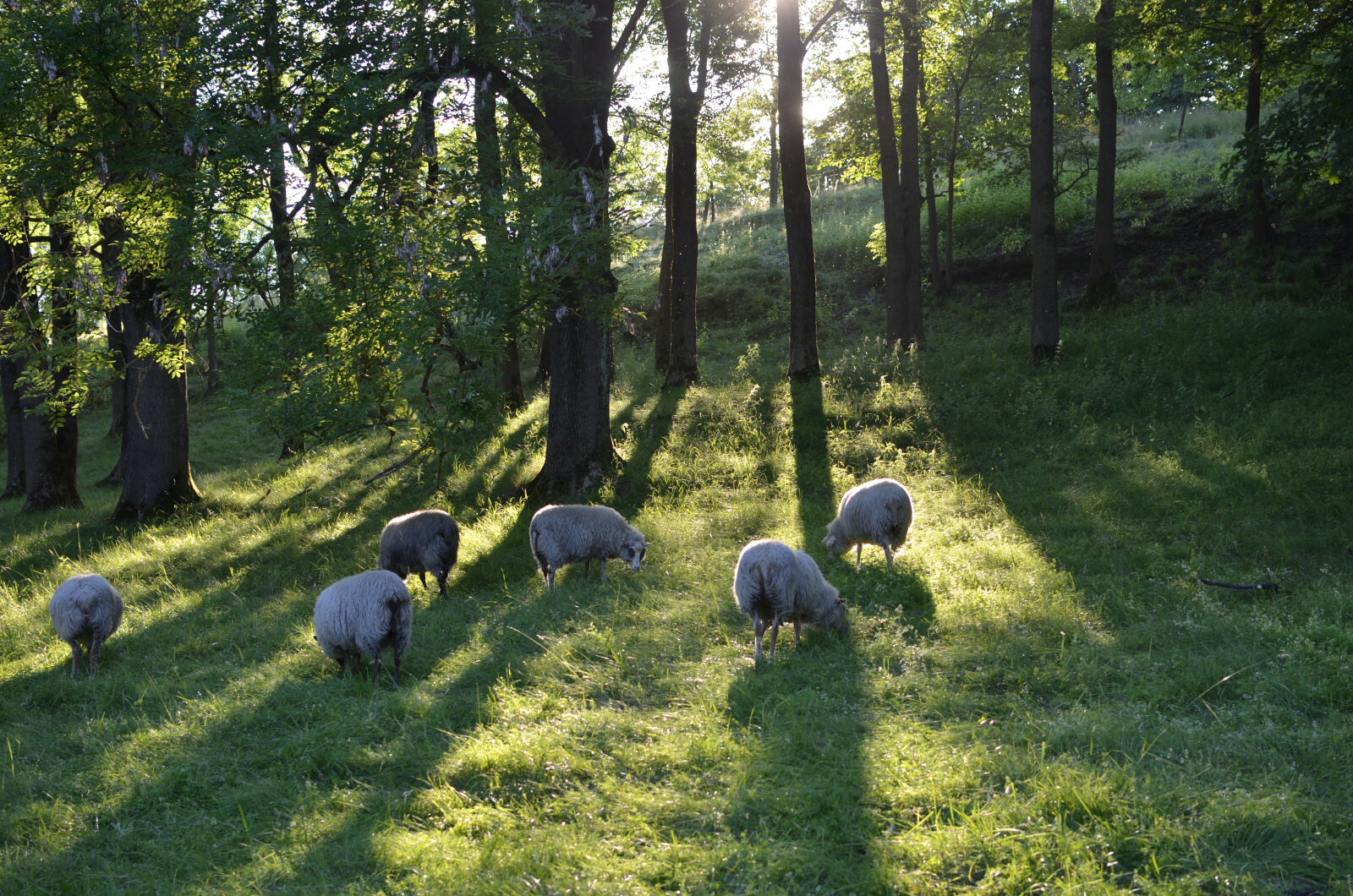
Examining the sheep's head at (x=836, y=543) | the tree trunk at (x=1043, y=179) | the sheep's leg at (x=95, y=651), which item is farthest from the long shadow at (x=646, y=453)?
the tree trunk at (x=1043, y=179)

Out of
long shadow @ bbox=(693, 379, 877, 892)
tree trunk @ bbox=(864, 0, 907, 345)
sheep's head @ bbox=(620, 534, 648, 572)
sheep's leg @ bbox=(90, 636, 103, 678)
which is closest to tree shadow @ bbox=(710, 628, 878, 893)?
long shadow @ bbox=(693, 379, 877, 892)

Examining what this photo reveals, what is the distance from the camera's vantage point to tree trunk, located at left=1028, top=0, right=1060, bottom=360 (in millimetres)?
16219

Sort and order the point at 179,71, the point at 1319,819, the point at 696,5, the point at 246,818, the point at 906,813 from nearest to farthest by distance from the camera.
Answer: the point at 1319,819
the point at 906,813
the point at 246,818
the point at 179,71
the point at 696,5

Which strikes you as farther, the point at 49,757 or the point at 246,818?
the point at 49,757

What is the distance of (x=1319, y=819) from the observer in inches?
173

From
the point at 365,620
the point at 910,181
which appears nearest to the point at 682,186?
the point at 910,181

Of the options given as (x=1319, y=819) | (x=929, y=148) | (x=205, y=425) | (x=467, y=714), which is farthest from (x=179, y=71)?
(x=205, y=425)

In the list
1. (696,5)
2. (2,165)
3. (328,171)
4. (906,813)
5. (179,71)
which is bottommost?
(906,813)

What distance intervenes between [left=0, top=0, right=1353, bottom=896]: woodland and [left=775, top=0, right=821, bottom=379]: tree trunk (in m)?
0.09

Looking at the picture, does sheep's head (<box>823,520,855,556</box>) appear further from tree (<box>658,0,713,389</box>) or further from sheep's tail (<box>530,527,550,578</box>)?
tree (<box>658,0,713,389</box>)

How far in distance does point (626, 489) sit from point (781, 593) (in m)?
6.14

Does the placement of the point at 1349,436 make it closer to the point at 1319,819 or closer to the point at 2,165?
the point at 1319,819

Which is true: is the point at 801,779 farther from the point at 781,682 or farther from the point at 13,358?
the point at 13,358

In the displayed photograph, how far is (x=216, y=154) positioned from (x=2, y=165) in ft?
16.9
